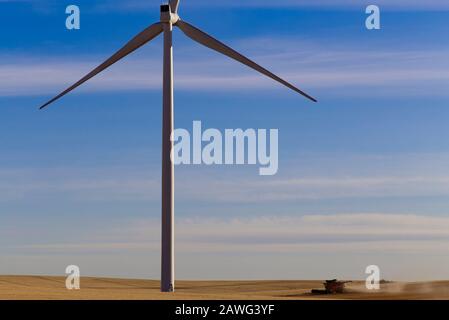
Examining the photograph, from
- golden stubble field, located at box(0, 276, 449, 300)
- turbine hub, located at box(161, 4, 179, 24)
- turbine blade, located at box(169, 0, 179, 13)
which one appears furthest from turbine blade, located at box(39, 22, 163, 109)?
golden stubble field, located at box(0, 276, 449, 300)

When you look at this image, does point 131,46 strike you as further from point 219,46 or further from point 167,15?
point 219,46

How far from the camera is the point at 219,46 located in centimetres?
5681

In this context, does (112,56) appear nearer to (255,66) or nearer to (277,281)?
(255,66)

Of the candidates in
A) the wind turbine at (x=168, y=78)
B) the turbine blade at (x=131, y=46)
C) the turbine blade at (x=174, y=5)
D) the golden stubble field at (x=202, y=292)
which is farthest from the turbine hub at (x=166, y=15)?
the golden stubble field at (x=202, y=292)

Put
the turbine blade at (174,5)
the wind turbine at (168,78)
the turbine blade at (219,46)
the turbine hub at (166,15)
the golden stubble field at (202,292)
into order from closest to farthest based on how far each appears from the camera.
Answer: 1. the golden stubble field at (202,292)
2. the wind turbine at (168,78)
3. the turbine blade at (219,46)
4. the turbine hub at (166,15)
5. the turbine blade at (174,5)

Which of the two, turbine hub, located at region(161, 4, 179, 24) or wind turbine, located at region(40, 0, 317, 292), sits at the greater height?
turbine hub, located at region(161, 4, 179, 24)

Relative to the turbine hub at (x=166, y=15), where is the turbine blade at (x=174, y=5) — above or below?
above

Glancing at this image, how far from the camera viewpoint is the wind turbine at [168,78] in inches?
2052

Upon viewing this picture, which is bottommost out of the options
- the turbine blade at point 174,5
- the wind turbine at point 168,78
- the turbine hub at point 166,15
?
the wind turbine at point 168,78

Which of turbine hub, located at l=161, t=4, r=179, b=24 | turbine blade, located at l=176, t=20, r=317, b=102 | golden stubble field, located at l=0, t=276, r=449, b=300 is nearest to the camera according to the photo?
golden stubble field, located at l=0, t=276, r=449, b=300

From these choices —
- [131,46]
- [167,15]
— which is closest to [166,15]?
[167,15]

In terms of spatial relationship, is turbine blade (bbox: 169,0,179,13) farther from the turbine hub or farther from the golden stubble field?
the golden stubble field

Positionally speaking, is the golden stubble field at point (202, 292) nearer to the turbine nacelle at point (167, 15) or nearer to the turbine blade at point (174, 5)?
the turbine nacelle at point (167, 15)

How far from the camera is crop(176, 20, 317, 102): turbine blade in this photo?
181 ft
